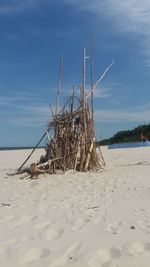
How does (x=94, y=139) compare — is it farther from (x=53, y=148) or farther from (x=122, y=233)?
(x=122, y=233)

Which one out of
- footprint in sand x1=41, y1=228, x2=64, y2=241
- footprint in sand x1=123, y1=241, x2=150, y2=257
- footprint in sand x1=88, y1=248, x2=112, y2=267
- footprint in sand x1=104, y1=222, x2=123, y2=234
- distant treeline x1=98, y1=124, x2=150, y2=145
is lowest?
footprint in sand x1=88, y1=248, x2=112, y2=267

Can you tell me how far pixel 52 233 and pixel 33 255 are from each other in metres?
0.71

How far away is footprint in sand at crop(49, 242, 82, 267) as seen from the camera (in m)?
3.56

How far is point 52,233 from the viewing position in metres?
4.46

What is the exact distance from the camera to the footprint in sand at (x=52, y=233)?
430 centimetres

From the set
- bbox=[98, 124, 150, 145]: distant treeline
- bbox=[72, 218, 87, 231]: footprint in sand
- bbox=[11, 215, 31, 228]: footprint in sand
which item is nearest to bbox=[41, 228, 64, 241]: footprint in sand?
bbox=[72, 218, 87, 231]: footprint in sand

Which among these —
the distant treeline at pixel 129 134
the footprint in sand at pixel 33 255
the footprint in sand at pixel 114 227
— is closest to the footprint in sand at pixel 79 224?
the footprint in sand at pixel 114 227

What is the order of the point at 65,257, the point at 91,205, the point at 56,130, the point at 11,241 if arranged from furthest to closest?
the point at 56,130
the point at 91,205
the point at 11,241
the point at 65,257

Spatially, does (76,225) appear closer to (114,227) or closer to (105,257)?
(114,227)

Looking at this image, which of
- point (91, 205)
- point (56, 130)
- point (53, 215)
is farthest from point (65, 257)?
point (56, 130)

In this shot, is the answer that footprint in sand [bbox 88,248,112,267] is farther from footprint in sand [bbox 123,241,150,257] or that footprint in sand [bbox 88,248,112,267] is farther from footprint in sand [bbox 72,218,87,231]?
footprint in sand [bbox 72,218,87,231]

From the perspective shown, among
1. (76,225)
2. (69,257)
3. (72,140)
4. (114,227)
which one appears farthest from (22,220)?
(72,140)

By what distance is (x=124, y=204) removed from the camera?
607 cm

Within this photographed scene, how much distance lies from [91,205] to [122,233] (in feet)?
5.44
